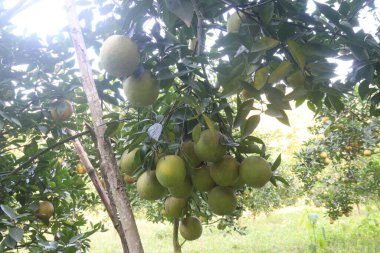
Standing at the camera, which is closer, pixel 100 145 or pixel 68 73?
pixel 100 145

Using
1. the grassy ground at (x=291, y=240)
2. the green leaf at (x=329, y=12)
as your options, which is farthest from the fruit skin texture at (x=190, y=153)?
the grassy ground at (x=291, y=240)

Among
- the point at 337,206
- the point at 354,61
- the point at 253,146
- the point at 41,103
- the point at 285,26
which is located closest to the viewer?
the point at 285,26

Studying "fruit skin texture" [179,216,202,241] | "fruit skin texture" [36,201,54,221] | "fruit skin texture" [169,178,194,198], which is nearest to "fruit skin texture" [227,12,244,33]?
"fruit skin texture" [169,178,194,198]

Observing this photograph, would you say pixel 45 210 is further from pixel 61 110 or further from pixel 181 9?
pixel 181 9

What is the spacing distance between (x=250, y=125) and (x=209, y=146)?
12cm

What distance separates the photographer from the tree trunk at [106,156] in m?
0.78

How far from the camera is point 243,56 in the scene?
836 mm

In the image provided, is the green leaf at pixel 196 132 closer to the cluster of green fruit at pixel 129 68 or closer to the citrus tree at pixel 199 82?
the citrus tree at pixel 199 82

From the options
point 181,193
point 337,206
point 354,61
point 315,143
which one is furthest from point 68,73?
point 337,206

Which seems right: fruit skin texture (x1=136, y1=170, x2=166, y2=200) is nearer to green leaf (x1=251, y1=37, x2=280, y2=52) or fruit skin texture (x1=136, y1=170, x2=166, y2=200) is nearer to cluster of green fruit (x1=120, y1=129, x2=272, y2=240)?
cluster of green fruit (x1=120, y1=129, x2=272, y2=240)

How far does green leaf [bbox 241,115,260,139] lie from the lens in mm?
927

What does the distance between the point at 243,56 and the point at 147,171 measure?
0.42m

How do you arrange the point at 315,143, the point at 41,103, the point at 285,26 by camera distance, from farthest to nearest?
the point at 315,143 < the point at 41,103 < the point at 285,26

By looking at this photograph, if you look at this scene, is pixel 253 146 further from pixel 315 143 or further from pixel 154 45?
pixel 315 143
